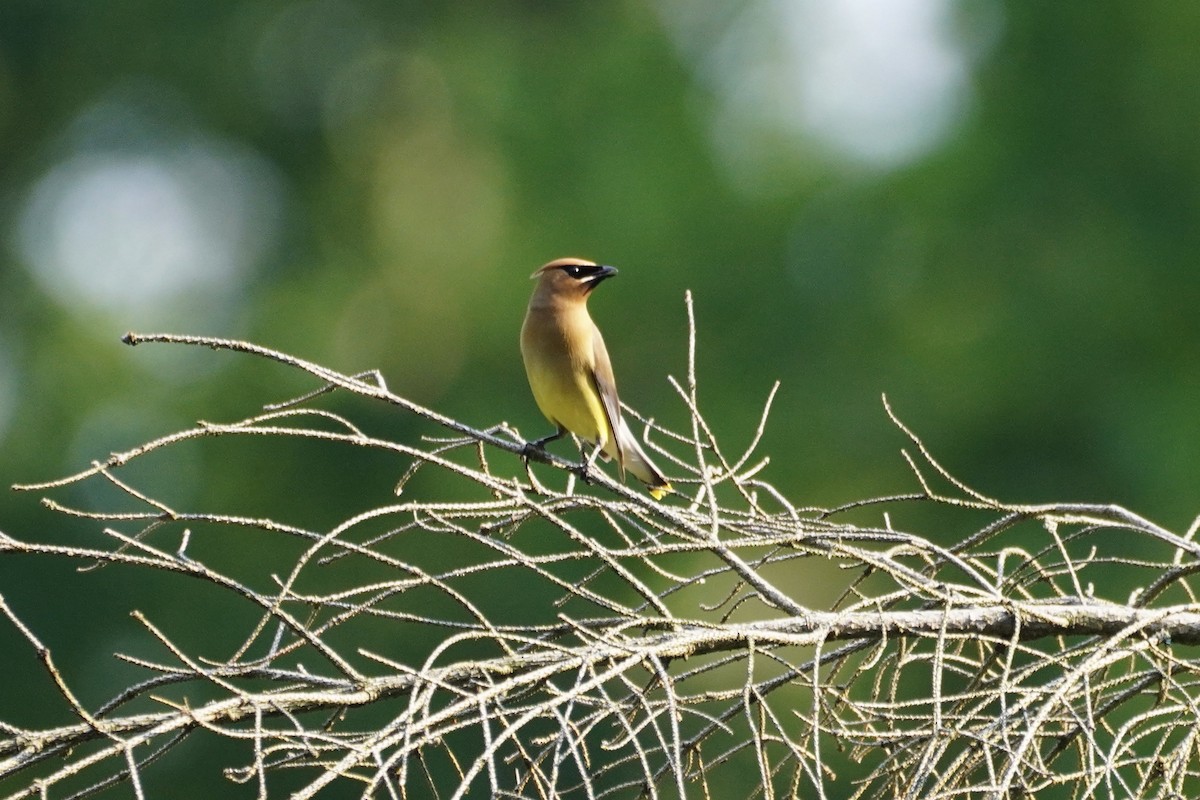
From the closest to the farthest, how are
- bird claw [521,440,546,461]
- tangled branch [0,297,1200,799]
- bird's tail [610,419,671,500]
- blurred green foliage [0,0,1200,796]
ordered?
1. tangled branch [0,297,1200,799]
2. bird claw [521,440,546,461]
3. bird's tail [610,419,671,500]
4. blurred green foliage [0,0,1200,796]

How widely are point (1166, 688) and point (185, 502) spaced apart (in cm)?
1070

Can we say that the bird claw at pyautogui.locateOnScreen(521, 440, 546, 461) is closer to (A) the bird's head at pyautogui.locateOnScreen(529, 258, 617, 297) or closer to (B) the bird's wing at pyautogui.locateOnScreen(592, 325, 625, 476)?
(B) the bird's wing at pyautogui.locateOnScreen(592, 325, 625, 476)

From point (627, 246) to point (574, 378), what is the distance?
276 inches

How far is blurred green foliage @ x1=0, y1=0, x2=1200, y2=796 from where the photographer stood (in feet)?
37.3

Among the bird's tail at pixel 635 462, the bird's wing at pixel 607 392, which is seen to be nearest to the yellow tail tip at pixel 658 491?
the bird's tail at pixel 635 462

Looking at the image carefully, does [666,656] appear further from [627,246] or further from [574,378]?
[627,246]

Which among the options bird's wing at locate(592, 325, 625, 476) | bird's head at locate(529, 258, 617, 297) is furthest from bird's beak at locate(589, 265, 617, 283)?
bird's wing at locate(592, 325, 625, 476)

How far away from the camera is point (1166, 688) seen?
2342 mm

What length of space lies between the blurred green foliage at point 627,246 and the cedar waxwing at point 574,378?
225 inches

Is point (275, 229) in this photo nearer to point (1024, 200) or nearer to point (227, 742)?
point (227, 742)

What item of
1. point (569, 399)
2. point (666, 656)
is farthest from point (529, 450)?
point (569, 399)

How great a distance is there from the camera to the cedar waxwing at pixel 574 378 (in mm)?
5051

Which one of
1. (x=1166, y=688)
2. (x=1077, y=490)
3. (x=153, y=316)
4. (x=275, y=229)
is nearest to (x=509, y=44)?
(x=275, y=229)

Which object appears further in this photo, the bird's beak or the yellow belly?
the bird's beak
